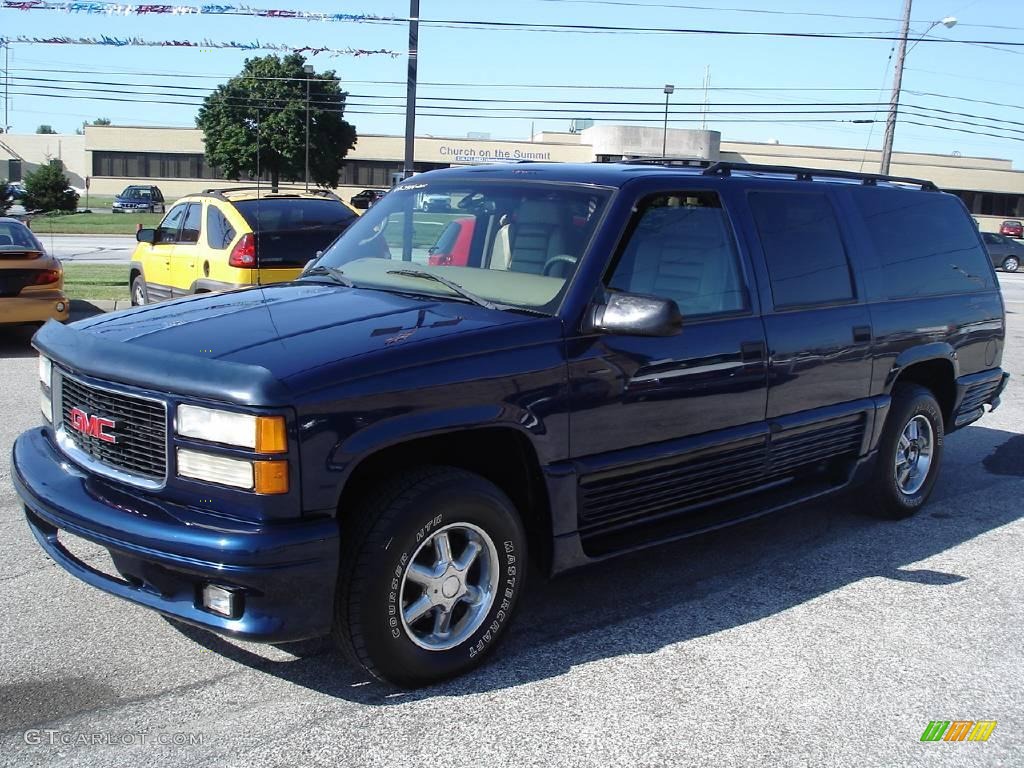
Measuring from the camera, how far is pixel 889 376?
18.6 ft

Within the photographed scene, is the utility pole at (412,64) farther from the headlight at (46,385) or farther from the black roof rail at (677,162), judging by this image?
the headlight at (46,385)

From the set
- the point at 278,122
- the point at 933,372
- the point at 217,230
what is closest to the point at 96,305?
the point at 217,230

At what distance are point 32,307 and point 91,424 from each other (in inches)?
315

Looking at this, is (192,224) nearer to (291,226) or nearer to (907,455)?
(291,226)

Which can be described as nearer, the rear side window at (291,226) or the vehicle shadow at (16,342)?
the rear side window at (291,226)

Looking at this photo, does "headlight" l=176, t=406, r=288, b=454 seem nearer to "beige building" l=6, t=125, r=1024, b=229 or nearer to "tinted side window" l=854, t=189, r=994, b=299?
"tinted side window" l=854, t=189, r=994, b=299

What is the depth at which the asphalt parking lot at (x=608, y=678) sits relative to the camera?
3.32 m

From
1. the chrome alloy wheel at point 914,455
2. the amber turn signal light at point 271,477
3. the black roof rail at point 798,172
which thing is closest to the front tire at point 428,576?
the amber turn signal light at point 271,477

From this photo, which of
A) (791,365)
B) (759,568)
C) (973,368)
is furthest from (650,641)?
(973,368)

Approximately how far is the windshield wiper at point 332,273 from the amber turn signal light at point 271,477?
1.51 metres

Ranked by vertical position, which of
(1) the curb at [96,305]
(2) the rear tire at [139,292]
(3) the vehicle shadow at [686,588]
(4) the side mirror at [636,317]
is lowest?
(1) the curb at [96,305]

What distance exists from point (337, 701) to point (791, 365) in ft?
8.78

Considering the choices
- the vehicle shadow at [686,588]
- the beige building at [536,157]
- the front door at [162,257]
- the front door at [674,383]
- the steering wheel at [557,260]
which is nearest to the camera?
the vehicle shadow at [686,588]

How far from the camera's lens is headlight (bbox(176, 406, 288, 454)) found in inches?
126
